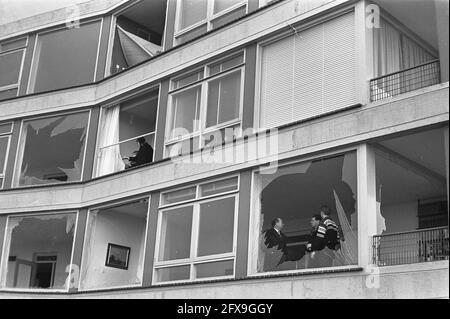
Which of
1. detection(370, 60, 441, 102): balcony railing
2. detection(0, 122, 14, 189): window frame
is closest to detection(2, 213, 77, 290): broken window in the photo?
detection(0, 122, 14, 189): window frame

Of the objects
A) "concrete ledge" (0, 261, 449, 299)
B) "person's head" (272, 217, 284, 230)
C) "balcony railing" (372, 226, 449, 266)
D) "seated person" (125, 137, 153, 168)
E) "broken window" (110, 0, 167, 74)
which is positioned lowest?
"concrete ledge" (0, 261, 449, 299)

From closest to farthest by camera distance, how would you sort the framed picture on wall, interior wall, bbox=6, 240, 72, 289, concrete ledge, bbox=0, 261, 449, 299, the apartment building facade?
concrete ledge, bbox=0, 261, 449, 299 < the apartment building facade < the framed picture on wall < interior wall, bbox=6, 240, 72, 289

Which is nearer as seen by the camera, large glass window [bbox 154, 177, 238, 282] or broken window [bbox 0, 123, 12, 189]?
large glass window [bbox 154, 177, 238, 282]

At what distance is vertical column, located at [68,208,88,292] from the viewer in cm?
1672

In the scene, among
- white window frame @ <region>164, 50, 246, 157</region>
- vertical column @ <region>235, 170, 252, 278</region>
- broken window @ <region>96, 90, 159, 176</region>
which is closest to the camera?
vertical column @ <region>235, 170, 252, 278</region>

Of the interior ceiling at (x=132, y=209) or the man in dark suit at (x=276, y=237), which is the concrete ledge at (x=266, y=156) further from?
the man in dark suit at (x=276, y=237)

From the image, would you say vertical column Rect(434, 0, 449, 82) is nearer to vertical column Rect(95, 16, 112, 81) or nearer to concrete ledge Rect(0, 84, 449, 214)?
concrete ledge Rect(0, 84, 449, 214)

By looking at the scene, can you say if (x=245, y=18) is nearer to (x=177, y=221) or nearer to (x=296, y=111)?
(x=296, y=111)

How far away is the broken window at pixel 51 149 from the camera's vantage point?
62.3ft

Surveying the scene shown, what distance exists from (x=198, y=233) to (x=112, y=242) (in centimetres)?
400

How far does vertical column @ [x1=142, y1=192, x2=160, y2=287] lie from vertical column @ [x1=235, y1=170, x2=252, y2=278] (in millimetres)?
2597

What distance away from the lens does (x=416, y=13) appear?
12906 mm

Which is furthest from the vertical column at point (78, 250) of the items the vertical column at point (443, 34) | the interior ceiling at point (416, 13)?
the vertical column at point (443, 34)

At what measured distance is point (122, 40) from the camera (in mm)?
19516
